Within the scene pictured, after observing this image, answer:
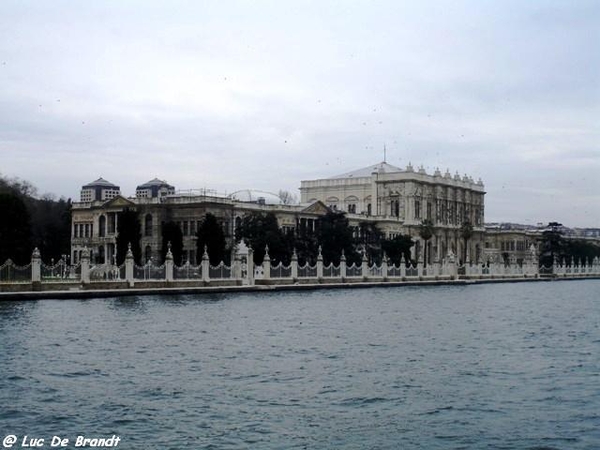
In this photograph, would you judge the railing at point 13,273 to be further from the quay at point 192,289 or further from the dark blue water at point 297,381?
the dark blue water at point 297,381

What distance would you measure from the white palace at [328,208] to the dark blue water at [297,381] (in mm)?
41829

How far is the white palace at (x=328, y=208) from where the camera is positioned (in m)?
78.2

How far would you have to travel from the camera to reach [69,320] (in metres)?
30.9

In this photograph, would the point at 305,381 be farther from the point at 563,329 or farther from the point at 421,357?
the point at 563,329

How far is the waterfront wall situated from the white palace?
37.5ft

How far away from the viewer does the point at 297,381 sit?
1945cm

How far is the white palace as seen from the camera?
78.2m

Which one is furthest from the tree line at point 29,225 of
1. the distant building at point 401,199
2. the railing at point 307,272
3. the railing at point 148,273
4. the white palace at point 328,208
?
the distant building at point 401,199

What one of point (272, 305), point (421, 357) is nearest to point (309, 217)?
point (272, 305)

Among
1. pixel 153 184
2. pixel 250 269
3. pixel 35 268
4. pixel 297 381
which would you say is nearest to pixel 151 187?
pixel 153 184

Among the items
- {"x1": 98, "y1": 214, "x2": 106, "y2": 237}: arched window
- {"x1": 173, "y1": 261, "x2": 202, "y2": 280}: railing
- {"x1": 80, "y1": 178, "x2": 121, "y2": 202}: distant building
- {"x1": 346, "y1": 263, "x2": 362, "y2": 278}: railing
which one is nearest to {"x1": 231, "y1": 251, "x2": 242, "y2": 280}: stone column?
{"x1": 173, "y1": 261, "x2": 202, "y2": 280}: railing

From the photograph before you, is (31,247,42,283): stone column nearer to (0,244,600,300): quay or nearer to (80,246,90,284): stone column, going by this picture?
(0,244,600,300): quay

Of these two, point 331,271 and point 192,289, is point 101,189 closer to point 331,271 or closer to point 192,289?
point 331,271

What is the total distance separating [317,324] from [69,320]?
7.68 meters
